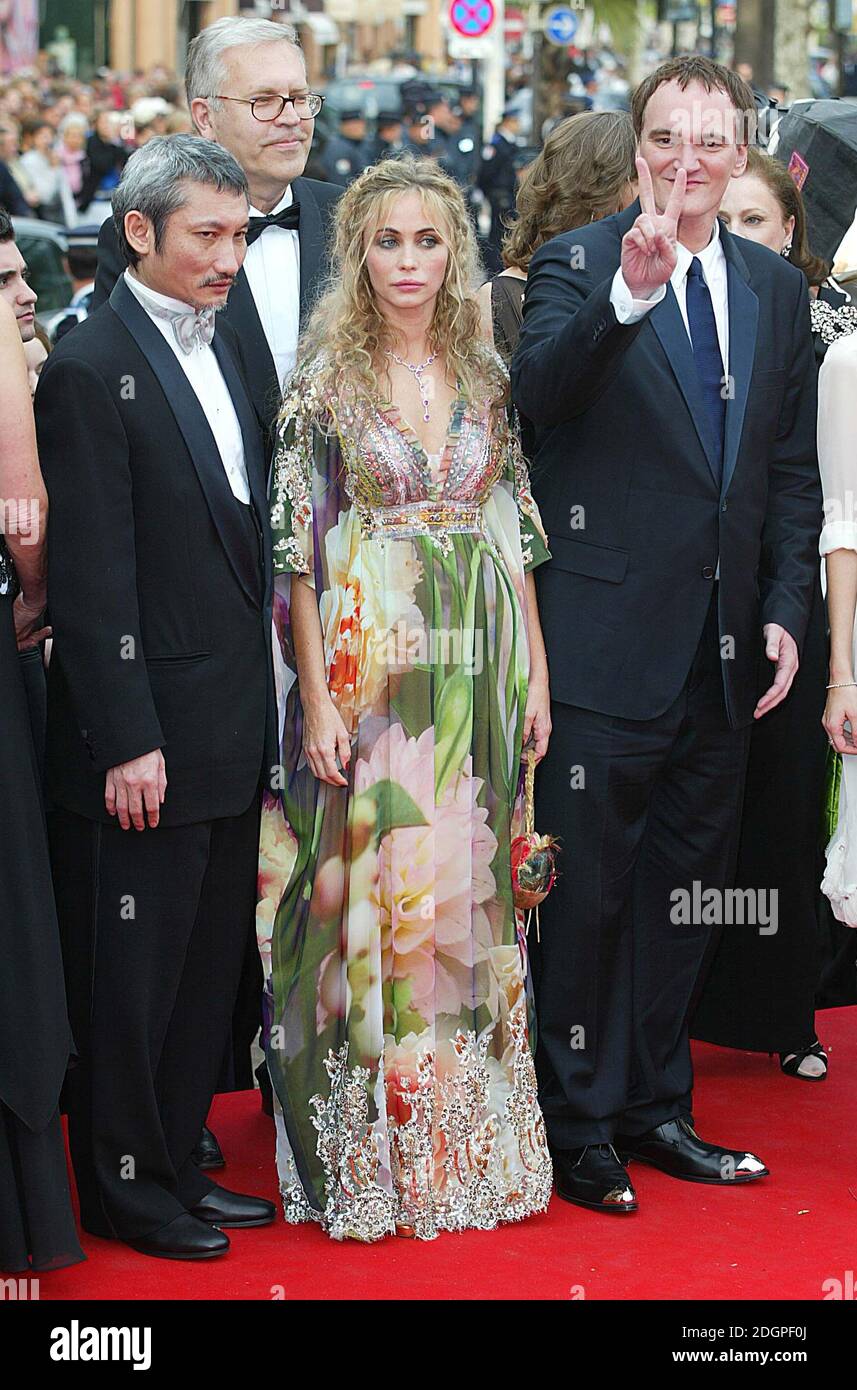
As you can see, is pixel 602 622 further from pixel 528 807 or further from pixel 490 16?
pixel 490 16

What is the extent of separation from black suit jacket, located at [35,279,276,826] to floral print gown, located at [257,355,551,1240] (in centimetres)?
17

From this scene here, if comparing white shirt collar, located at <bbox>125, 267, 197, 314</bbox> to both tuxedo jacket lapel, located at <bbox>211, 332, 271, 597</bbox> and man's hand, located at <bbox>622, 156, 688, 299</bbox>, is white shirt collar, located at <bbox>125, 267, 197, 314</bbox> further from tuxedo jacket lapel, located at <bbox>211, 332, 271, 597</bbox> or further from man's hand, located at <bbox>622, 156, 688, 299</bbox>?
man's hand, located at <bbox>622, 156, 688, 299</bbox>

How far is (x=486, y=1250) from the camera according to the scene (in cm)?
377

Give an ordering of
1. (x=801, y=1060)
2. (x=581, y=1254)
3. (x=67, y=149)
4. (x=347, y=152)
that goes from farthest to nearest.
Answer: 1. (x=67, y=149)
2. (x=347, y=152)
3. (x=801, y=1060)
4. (x=581, y=1254)

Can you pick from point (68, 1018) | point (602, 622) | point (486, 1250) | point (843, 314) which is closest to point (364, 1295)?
point (486, 1250)

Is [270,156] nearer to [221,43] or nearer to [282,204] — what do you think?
[282,204]

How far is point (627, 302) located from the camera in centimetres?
354

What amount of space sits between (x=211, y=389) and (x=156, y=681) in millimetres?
602

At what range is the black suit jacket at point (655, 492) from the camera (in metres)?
3.90

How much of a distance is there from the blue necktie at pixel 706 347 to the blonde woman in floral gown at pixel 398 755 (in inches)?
16.8

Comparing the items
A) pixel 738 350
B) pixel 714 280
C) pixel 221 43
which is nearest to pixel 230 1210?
pixel 738 350

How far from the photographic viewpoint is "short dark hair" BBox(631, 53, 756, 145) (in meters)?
3.83

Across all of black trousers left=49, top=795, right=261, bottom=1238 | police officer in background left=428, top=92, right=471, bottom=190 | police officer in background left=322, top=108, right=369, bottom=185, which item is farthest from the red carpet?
police officer in background left=428, top=92, right=471, bottom=190

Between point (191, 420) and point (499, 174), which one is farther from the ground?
point (499, 174)
